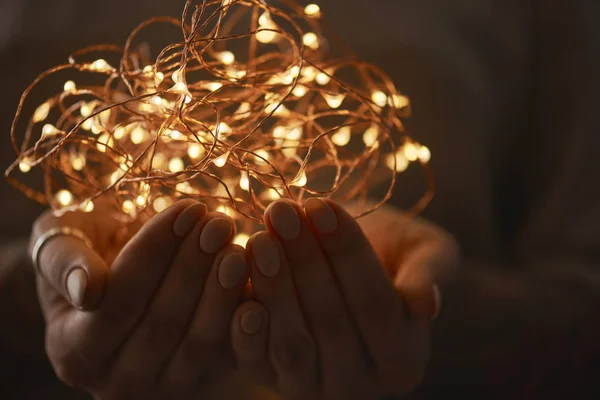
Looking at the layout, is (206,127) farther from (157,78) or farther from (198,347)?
(198,347)

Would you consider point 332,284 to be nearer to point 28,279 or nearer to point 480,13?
point 28,279

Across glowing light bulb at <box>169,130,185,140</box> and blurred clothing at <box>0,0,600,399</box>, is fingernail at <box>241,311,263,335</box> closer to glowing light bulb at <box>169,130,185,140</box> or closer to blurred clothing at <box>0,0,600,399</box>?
glowing light bulb at <box>169,130,185,140</box>

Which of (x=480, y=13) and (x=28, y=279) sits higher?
(x=480, y=13)

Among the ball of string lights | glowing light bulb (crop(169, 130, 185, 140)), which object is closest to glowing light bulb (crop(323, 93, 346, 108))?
the ball of string lights

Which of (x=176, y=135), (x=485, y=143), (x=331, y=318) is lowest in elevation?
(x=485, y=143)

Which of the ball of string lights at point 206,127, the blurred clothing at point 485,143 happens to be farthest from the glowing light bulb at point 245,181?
the blurred clothing at point 485,143

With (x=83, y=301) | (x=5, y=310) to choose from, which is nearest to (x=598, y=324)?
(x=83, y=301)

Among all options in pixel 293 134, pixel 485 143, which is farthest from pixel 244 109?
pixel 485 143
